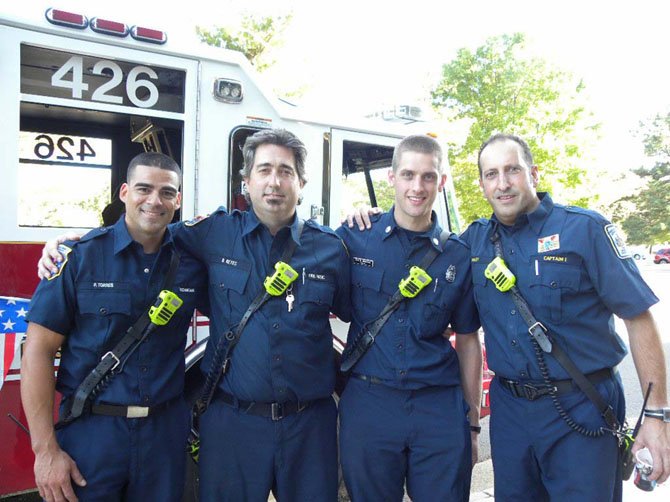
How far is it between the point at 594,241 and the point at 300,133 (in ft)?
6.82

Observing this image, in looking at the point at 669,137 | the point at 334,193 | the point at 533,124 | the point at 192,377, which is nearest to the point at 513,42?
the point at 533,124

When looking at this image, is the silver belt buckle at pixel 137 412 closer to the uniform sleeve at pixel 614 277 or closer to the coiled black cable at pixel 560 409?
the coiled black cable at pixel 560 409

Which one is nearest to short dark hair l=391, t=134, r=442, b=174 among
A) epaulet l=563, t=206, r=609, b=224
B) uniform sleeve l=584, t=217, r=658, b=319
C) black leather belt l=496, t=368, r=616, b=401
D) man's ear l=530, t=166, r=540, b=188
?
man's ear l=530, t=166, r=540, b=188

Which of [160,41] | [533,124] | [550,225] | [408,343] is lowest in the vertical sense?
[408,343]

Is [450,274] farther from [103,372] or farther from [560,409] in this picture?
[103,372]

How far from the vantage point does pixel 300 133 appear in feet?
12.9

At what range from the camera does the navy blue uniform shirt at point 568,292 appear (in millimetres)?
2498

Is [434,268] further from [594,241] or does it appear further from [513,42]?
[513,42]

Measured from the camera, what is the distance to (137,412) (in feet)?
8.05

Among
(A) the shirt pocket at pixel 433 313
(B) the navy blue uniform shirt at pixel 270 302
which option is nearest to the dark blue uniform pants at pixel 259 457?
(B) the navy blue uniform shirt at pixel 270 302

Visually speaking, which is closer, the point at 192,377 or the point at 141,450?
the point at 141,450

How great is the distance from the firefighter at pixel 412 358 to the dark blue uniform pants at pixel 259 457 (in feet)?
0.61

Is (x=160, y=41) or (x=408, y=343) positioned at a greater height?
(x=160, y=41)

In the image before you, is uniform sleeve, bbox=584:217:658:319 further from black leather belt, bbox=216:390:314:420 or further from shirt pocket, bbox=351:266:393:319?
black leather belt, bbox=216:390:314:420
